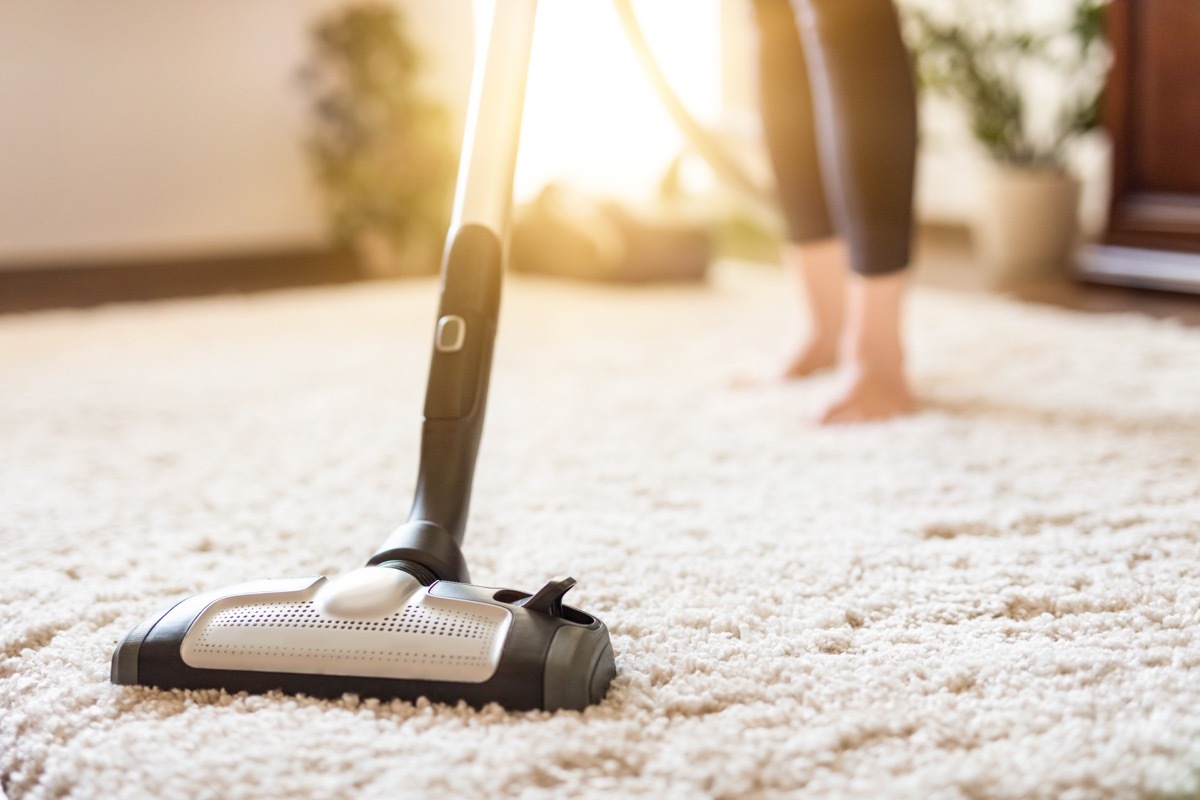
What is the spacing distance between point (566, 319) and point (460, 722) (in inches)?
51.8

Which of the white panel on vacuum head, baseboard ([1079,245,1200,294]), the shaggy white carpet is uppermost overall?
baseboard ([1079,245,1200,294])

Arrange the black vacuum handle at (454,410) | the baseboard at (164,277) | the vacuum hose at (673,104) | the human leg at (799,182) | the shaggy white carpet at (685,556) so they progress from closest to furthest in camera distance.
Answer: the shaggy white carpet at (685,556) → the black vacuum handle at (454,410) → the human leg at (799,182) → the vacuum hose at (673,104) → the baseboard at (164,277)

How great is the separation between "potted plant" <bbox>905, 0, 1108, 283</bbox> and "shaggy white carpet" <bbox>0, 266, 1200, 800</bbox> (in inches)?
28.6

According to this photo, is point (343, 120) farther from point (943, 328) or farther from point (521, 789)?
point (521, 789)

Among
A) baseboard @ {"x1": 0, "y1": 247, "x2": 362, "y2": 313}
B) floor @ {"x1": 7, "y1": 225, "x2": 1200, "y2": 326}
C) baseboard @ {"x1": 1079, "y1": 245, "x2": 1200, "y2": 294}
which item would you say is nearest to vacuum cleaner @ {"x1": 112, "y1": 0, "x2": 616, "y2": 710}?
floor @ {"x1": 7, "y1": 225, "x2": 1200, "y2": 326}

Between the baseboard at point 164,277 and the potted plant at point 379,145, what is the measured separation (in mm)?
133

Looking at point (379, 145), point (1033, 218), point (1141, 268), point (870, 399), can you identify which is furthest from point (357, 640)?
point (379, 145)

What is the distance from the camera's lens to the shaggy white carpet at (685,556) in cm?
46

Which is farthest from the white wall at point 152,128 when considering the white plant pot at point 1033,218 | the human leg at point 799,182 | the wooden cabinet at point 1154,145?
the human leg at point 799,182

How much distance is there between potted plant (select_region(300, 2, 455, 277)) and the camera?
287 cm

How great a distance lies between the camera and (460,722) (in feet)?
1.60

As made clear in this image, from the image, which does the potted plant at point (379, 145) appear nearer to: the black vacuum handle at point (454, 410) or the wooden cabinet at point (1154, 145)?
the wooden cabinet at point (1154, 145)

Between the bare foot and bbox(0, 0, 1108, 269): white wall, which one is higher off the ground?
bbox(0, 0, 1108, 269): white wall

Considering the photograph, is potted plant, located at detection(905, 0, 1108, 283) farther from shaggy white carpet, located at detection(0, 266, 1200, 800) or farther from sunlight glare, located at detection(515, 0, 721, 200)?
sunlight glare, located at detection(515, 0, 721, 200)
